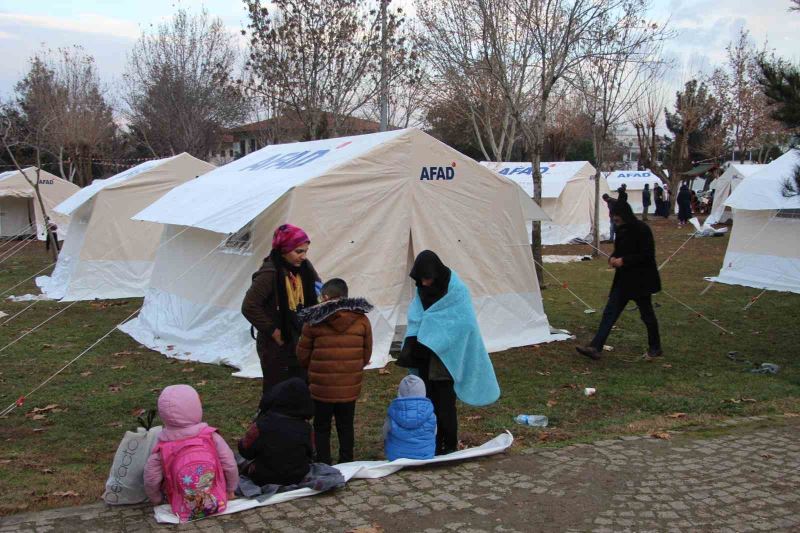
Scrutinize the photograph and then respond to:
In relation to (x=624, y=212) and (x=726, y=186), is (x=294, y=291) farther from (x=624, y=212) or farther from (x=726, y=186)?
(x=726, y=186)

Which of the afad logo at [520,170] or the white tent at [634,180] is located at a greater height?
the afad logo at [520,170]

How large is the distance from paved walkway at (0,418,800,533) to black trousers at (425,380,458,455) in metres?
0.29

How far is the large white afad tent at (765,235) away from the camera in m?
14.1

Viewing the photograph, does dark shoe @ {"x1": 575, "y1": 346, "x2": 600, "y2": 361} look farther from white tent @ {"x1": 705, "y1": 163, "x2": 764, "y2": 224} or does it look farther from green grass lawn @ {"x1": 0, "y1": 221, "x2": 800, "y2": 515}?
white tent @ {"x1": 705, "y1": 163, "x2": 764, "y2": 224}

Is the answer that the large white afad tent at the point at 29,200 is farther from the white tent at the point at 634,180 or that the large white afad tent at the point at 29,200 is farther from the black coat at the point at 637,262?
the white tent at the point at 634,180

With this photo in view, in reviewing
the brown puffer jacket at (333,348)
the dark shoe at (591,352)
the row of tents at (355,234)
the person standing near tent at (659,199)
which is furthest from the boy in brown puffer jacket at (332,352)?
the person standing near tent at (659,199)

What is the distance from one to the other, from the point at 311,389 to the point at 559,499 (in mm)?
1854

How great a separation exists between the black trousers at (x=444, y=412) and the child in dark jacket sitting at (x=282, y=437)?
1175mm

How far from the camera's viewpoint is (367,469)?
16.6ft

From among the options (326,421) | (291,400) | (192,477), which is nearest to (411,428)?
(326,421)

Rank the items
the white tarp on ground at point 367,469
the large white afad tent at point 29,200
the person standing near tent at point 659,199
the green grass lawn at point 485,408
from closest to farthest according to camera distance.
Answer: the white tarp on ground at point 367,469, the green grass lawn at point 485,408, the large white afad tent at point 29,200, the person standing near tent at point 659,199

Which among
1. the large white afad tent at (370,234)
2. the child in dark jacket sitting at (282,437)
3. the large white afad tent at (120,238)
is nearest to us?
the child in dark jacket sitting at (282,437)

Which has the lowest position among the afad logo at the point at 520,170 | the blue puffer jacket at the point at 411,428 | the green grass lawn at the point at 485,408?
the green grass lawn at the point at 485,408

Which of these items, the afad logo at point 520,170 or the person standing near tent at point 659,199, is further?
the person standing near tent at point 659,199
